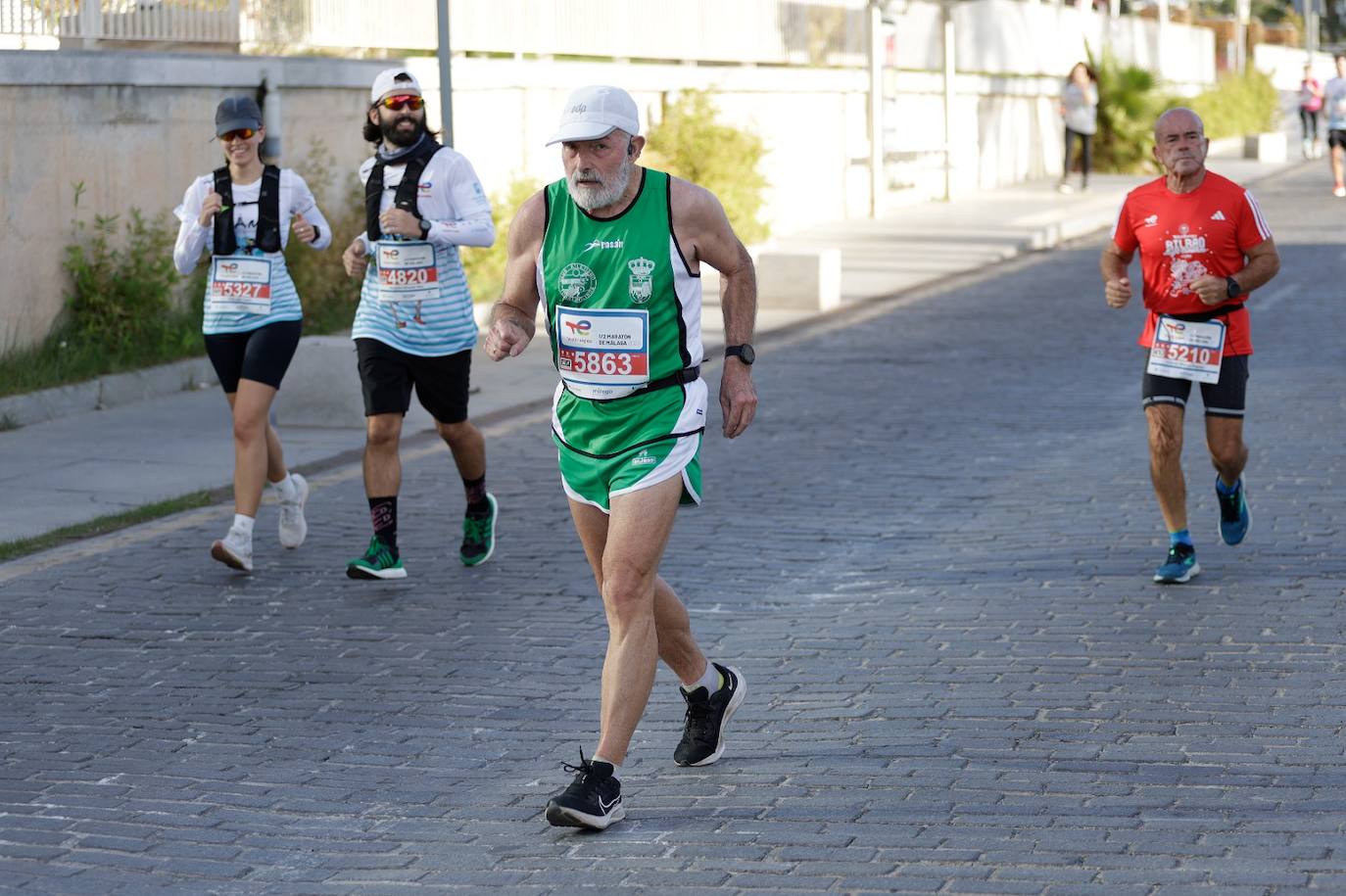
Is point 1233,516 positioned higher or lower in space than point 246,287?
lower

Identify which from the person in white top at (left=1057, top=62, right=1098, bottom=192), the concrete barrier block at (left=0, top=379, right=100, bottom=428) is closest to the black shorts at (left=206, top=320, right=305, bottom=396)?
the concrete barrier block at (left=0, top=379, right=100, bottom=428)

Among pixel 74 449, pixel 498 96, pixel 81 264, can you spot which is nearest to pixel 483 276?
pixel 498 96

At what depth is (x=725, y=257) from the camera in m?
5.55

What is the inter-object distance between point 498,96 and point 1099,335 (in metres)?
6.36

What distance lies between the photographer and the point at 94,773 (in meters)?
5.88

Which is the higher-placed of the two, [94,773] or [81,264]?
[81,264]

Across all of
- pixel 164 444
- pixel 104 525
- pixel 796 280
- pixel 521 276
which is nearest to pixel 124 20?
pixel 164 444

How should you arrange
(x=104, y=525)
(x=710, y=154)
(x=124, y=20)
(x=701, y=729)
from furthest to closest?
(x=710, y=154) < (x=124, y=20) < (x=104, y=525) < (x=701, y=729)

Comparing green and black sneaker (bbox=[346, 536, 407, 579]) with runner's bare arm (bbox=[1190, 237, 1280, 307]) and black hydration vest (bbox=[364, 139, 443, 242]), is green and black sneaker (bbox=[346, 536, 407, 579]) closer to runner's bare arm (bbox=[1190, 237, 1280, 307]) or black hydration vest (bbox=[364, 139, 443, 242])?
black hydration vest (bbox=[364, 139, 443, 242])

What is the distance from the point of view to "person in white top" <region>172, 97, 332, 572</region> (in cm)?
856

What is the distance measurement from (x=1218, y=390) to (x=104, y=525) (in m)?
4.99

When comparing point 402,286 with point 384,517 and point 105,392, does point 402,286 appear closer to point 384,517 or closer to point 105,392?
point 384,517

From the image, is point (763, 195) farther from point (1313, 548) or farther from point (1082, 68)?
point (1313, 548)

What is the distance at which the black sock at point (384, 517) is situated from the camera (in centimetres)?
841
